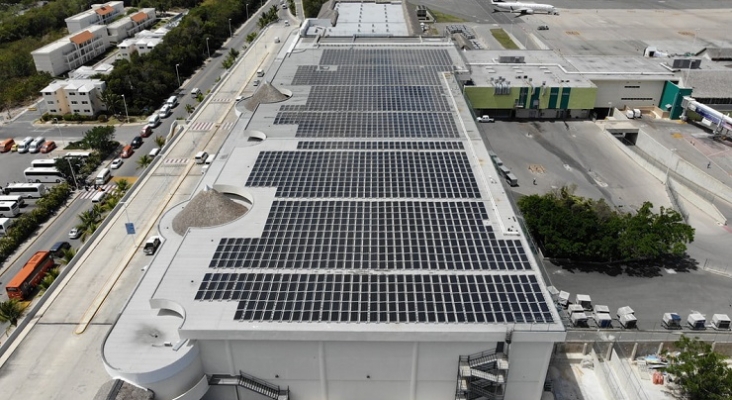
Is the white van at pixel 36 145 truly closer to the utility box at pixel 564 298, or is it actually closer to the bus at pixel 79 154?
the bus at pixel 79 154

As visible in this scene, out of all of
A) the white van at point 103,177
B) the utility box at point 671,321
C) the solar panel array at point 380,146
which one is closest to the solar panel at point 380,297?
the utility box at point 671,321

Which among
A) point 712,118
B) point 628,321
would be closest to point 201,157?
point 628,321

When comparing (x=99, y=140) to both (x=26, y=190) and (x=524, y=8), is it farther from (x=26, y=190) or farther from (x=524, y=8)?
(x=524, y=8)

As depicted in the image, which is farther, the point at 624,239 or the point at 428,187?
the point at 624,239

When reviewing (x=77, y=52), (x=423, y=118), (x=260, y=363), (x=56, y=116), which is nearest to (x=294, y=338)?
(x=260, y=363)

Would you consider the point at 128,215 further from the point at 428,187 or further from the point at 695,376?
the point at 695,376

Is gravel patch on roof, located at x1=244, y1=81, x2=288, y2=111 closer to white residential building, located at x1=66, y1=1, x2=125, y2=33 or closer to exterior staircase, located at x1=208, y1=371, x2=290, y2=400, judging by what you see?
exterior staircase, located at x1=208, y1=371, x2=290, y2=400

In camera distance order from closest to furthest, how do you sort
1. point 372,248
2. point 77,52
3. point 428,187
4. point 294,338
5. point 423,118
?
1. point 294,338
2. point 372,248
3. point 428,187
4. point 423,118
5. point 77,52
